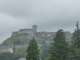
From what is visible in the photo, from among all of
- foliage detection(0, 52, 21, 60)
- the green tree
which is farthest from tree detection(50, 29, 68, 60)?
foliage detection(0, 52, 21, 60)

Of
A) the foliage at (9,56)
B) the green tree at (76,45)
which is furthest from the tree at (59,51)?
the foliage at (9,56)

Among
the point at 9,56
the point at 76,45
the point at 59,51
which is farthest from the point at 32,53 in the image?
the point at 9,56

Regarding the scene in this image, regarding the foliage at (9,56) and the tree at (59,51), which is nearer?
the tree at (59,51)

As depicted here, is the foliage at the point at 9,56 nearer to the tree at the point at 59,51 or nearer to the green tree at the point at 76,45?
the green tree at the point at 76,45

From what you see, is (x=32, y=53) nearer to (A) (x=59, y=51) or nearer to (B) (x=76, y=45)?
(A) (x=59, y=51)

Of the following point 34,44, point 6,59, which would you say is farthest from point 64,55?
point 6,59

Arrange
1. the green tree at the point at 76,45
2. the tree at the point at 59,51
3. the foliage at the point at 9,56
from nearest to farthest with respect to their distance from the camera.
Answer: the tree at the point at 59,51 → the green tree at the point at 76,45 → the foliage at the point at 9,56

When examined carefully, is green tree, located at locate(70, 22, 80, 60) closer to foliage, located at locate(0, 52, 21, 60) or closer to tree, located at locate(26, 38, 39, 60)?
tree, located at locate(26, 38, 39, 60)

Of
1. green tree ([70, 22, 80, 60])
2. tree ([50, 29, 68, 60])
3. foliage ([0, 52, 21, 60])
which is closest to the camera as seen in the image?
tree ([50, 29, 68, 60])

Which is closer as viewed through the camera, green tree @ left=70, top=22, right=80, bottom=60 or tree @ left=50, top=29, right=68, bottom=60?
tree @ left=50, top=29, right=68, bottom=60

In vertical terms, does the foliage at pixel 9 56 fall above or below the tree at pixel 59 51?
above

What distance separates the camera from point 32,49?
5234 centimetres

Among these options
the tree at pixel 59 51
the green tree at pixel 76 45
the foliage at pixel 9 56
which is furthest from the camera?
the foliage at pixel 9 56

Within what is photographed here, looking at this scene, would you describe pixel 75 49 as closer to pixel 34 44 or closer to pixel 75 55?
pixel 75 55
